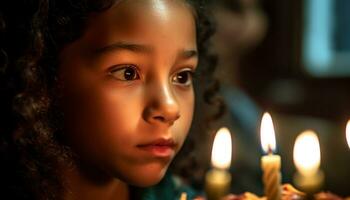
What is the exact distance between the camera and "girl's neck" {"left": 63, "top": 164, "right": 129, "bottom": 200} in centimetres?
109

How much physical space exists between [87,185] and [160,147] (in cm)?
18

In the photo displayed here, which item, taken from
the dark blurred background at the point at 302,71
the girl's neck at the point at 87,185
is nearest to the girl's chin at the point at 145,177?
the girl's neck at the point at 87,185

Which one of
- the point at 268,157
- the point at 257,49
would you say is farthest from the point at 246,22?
the point at 268,157

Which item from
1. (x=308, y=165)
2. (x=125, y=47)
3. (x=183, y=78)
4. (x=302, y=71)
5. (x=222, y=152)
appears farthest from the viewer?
(x=302, y=71)

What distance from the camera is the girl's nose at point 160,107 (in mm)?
981

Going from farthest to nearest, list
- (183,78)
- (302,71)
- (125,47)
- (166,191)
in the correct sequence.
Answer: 1. (302,71)
2. (166,191)
3. (183,78)
4. (125,47)

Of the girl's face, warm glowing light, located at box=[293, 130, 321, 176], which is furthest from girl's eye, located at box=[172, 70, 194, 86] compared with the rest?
warm glowing light, located at box=[293, 130, 321, 176]

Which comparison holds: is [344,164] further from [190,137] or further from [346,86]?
[190,137]

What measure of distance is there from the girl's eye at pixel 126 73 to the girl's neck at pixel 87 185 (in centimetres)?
20

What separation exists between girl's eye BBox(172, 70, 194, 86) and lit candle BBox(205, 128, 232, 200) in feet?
0.54

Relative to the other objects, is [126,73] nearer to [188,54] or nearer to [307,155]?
[188,54]

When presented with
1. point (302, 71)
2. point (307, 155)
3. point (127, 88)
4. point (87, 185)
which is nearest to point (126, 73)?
point (127, 88)

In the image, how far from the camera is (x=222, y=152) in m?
0.88

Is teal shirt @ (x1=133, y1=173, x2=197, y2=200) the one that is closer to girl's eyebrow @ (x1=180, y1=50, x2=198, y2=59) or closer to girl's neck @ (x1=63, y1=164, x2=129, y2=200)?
girl's neck @ (x1=63, y1=164, x2=129, y2=200)
